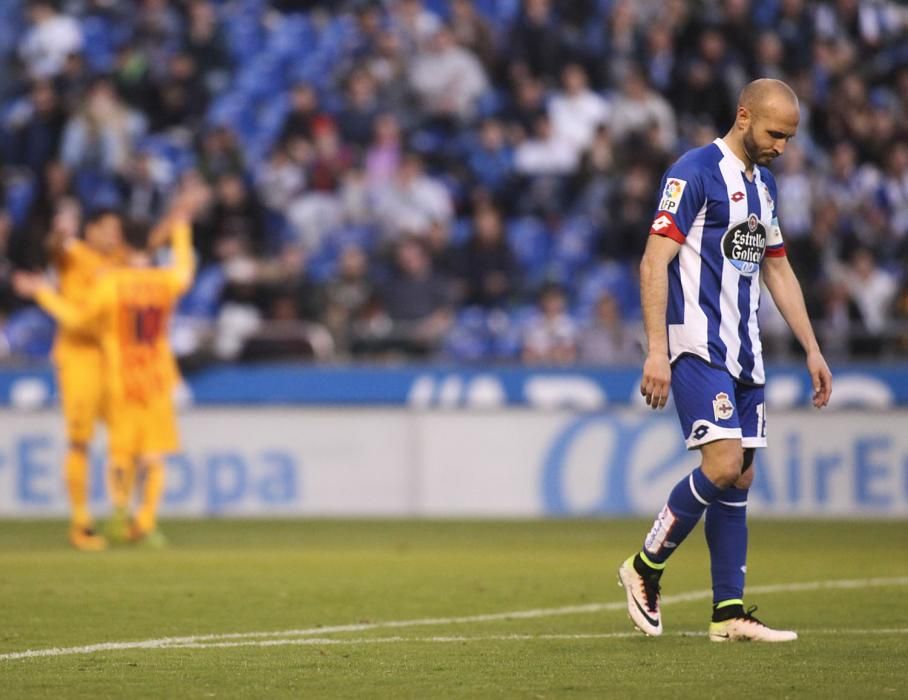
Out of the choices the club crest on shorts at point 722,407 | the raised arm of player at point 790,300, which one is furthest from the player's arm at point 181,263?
the club crest on shorts at point 722,407

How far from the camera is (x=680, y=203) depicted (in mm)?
7066

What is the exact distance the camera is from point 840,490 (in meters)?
15.5

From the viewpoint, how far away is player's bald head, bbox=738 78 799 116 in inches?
276

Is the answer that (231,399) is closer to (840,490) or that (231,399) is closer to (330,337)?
(330,337)

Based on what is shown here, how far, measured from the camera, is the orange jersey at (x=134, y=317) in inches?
505

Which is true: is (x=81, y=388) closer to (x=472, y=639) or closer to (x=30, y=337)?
(x=30, y=337)

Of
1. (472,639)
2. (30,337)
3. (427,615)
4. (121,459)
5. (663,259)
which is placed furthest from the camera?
(30,337)

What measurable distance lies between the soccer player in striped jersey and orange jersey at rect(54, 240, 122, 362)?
6937mm

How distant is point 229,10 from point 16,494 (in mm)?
7420

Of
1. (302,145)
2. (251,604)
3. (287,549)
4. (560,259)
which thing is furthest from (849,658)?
(302,145)

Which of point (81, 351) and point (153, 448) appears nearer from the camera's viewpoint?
point (153, 448)

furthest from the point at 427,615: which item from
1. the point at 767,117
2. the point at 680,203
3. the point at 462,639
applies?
the point at 767,117

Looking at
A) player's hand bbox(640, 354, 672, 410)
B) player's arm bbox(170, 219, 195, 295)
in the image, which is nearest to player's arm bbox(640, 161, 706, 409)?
player's hand bbox(640, 354, 672, 410)

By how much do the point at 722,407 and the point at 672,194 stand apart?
0.87 meters
